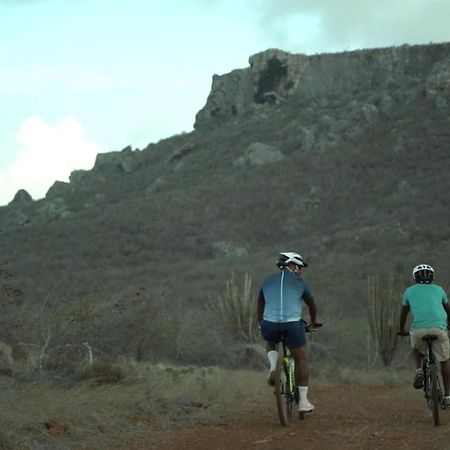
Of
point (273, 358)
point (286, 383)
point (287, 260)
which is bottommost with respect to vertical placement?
point (286, 383)

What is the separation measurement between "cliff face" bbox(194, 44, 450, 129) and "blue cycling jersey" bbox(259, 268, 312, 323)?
54900mm

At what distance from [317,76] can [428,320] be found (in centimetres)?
6654

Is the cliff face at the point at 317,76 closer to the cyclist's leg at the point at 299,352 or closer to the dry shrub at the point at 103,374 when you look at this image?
the dry shrub at the point at 103,374

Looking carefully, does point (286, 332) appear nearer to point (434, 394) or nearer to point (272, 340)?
point (272, 340)

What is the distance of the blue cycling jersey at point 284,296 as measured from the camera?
29.4 feet

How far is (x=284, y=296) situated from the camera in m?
9.01

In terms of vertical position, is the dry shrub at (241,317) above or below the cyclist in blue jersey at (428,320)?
above

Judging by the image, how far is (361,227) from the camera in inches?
1667

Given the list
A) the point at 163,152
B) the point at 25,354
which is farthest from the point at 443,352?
the point at 163,152

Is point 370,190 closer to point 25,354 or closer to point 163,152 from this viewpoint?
point 163,152

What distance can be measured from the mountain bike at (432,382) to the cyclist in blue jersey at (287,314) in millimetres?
1254

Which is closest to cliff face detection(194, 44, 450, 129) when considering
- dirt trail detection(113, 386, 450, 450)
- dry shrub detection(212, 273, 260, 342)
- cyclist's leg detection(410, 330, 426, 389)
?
dry shrub detection(212, 273, 260, 342)

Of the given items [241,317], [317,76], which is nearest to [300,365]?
[241,317]

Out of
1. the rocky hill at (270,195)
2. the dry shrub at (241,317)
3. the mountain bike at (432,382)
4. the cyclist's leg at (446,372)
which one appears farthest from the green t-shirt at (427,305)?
the dry shrub at (241,317)
